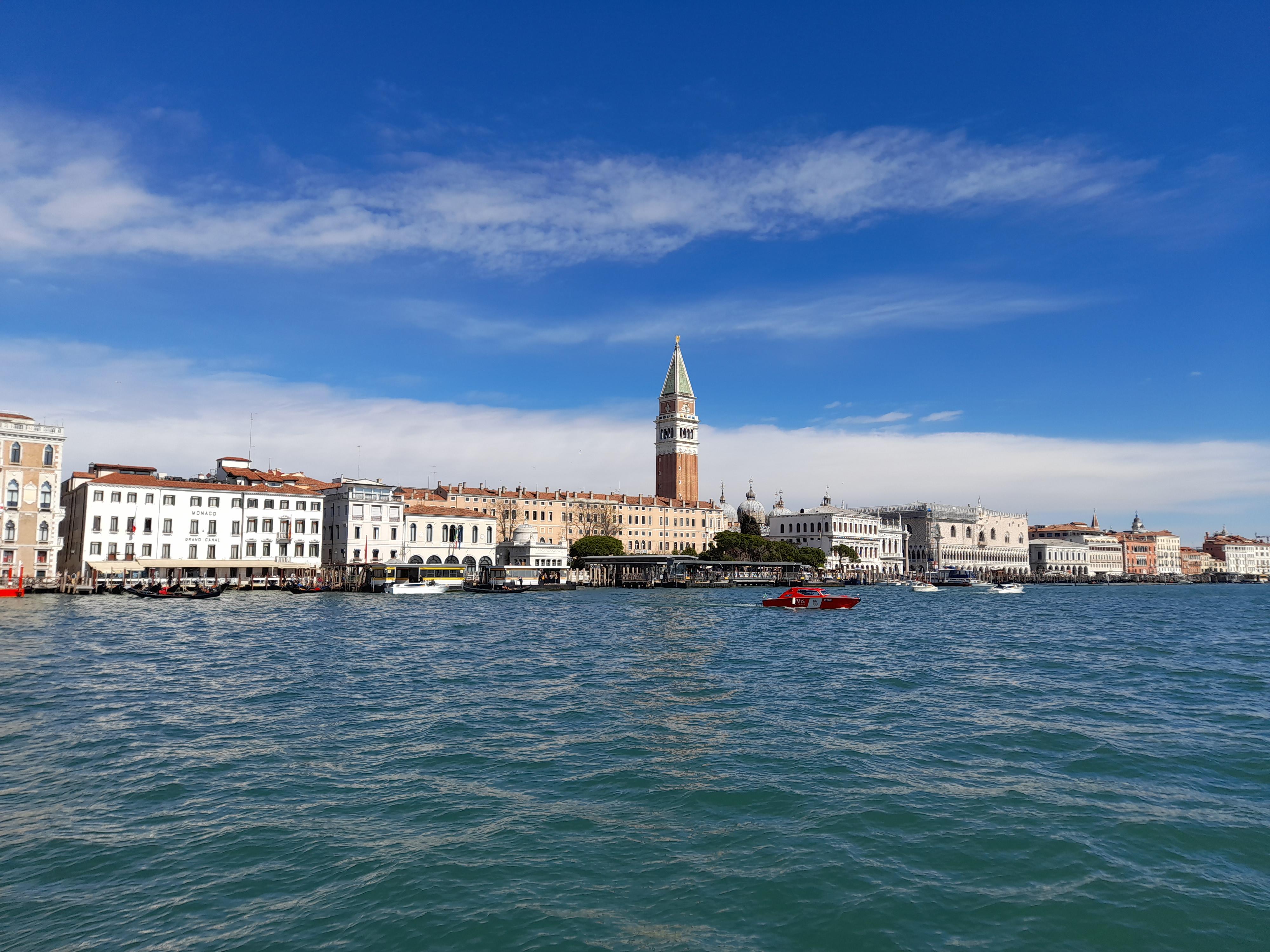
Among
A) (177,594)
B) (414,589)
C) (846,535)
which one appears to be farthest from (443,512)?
(846,535)

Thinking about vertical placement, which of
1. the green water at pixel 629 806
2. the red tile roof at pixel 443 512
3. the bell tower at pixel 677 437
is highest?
the bell tower at pixel 677 437

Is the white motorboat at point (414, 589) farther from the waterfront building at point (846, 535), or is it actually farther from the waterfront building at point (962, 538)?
the waterfront building at point (962, 538)

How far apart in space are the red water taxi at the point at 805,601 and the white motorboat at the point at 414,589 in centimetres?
2500

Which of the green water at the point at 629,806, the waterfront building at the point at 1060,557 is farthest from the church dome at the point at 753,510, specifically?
the green water at the point at 629,806

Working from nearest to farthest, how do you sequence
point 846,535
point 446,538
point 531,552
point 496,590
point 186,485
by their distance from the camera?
point 186,485
point 496,590
point 446,538
point 531,552
point 846,535

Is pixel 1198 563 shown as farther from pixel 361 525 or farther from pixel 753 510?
pixel 361 525

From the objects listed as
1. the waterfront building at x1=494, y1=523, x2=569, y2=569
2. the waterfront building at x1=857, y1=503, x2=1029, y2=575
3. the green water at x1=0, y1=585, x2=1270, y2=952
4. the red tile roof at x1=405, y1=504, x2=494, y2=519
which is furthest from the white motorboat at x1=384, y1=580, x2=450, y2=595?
the waterfront building at x1=857, y1=503, x2=1029, y2=575

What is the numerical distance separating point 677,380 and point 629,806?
114 m

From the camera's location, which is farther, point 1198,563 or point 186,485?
point 1198,563

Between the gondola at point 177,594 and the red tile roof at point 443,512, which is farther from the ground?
the red tile roof at point 443,512

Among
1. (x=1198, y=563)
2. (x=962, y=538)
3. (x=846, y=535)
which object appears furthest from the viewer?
(x=1198, y=563)

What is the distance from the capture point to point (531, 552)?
77.9 metres

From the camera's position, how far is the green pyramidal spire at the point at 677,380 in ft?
399

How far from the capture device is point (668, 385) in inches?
4850
